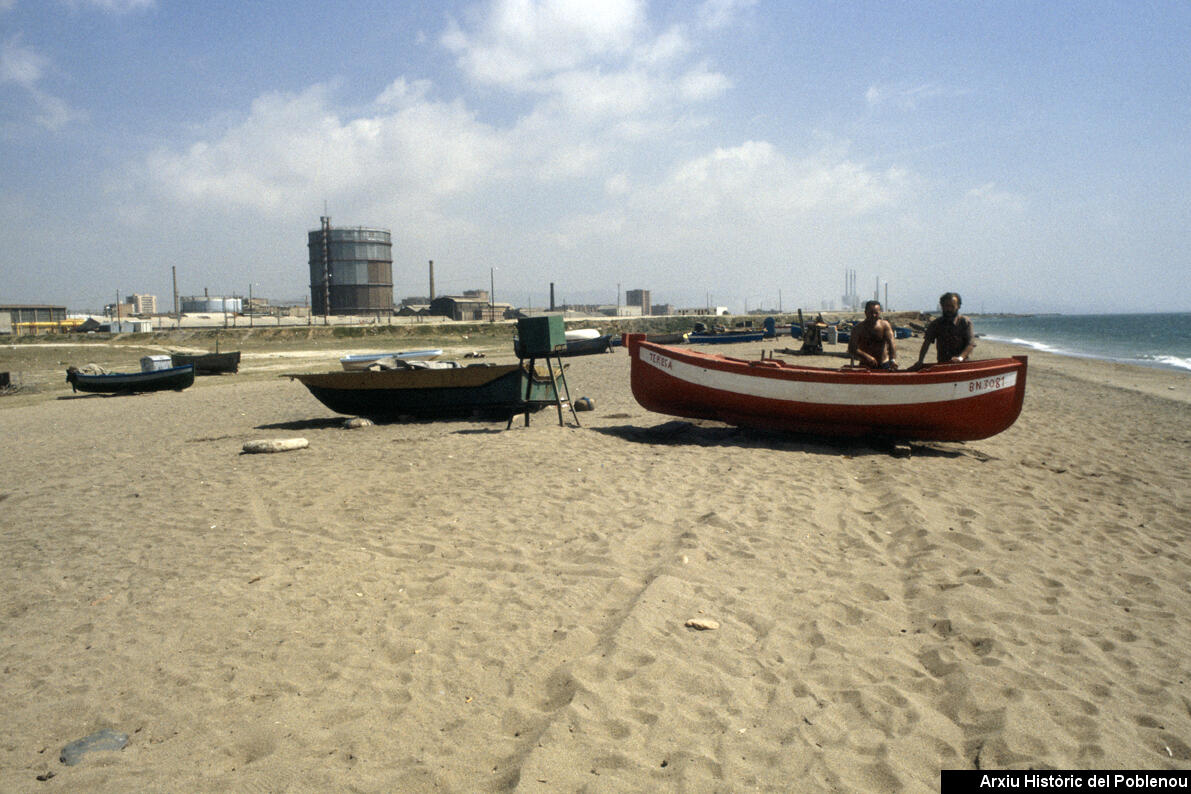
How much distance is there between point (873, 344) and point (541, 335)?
530 centimetres

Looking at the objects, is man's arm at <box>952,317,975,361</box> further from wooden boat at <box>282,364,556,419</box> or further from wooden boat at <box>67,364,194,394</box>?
wooden boat at <box>67,364,194,394</box>

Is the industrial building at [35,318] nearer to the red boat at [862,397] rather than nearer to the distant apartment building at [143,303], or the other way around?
the distant apartment building at [143,303]

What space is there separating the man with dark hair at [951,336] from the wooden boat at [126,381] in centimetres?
2275

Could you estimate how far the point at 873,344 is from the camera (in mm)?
11219

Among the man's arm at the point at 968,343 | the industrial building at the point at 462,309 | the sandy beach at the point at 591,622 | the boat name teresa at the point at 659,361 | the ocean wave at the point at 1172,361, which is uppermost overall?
the industrial building at the point at 462,309

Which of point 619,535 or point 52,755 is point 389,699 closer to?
point 52,755

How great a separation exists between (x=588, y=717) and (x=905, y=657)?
2.08 m

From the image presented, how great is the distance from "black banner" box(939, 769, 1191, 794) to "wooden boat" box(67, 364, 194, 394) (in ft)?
83.0

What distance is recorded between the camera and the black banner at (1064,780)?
11.0 feet

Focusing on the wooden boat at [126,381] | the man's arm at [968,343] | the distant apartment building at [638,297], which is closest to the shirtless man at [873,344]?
the man's arm at [968,343]

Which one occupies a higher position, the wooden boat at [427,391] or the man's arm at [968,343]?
the man's arm at [968,343]

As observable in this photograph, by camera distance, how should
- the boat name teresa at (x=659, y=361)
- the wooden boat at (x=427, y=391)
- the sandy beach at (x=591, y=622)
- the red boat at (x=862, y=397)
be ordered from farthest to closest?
the wooden boat at (x=427, y=391) → the boat name teresa at (x=659, y=361) → the red boat at (x=862, y=397) → the sandy beach at (x=591, y=622)

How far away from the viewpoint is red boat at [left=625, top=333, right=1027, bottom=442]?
9.71 meters

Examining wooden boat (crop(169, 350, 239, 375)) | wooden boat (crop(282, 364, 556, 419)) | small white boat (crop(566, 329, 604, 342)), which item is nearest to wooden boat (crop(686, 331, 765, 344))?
small white boat (crop(566, 329, 604, 342))
